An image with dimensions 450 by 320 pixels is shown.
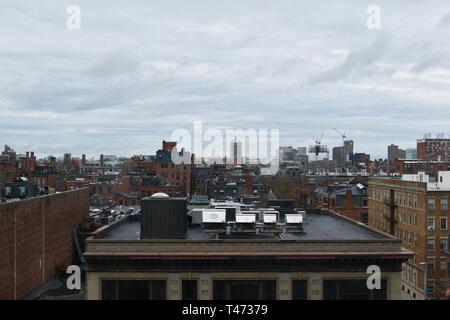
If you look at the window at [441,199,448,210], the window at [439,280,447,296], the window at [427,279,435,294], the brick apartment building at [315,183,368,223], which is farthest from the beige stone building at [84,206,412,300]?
Answer: the brick apartment building at [315,183,368,223]

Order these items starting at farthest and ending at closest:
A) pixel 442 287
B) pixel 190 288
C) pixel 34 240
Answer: pixel 442 287 < pixel 34 240 < pixel 190 288

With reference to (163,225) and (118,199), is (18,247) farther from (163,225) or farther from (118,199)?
(118,199)

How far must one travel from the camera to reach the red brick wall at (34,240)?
33500 millimetres

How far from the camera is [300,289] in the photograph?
19250mm

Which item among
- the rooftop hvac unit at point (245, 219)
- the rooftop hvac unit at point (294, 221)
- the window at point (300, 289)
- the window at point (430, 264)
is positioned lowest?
the window at point (430, 264)

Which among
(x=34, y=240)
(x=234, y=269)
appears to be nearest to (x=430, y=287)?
(x=234, y=269)

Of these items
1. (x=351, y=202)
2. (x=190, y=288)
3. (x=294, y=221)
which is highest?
(x=294, y=221)

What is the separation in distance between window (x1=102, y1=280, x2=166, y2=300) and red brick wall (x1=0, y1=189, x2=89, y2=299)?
16345mm

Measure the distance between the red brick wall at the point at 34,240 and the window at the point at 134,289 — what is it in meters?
16.3

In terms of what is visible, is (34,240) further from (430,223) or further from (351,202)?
(351,202)

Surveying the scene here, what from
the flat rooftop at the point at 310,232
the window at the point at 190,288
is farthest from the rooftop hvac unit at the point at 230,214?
the window at the point at 190,288

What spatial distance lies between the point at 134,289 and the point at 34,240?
2291 centimetres

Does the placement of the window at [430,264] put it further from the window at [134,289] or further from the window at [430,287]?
the window at [134,289]

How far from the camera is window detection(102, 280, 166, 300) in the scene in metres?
19.1
